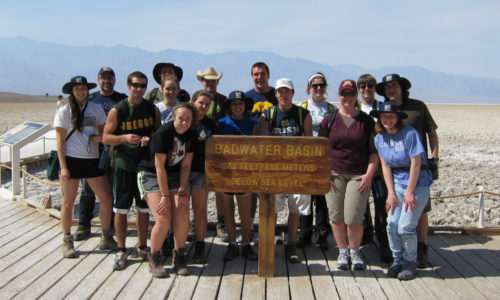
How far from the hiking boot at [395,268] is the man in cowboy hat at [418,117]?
32cm

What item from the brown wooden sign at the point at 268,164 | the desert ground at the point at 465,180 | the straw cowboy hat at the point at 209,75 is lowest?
the desert ground at the point at 465,180

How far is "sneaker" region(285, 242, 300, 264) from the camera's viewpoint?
4.79m

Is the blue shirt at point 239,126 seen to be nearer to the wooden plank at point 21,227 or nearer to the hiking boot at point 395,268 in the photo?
the hiking boot at point 395,268

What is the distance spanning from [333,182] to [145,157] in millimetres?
2020

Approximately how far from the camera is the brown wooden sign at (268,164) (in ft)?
13.7

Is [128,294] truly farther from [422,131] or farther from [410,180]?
[422,131]

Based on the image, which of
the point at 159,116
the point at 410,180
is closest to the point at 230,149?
the point at 159,116

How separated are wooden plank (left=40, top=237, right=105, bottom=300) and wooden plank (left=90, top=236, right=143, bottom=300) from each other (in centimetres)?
26

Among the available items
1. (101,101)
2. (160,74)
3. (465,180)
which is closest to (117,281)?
(101,101)

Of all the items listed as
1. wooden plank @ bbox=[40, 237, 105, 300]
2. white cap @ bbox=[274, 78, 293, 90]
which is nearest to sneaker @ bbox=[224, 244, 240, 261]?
wooden plank @ bbox=[40, 237, 105, 300]

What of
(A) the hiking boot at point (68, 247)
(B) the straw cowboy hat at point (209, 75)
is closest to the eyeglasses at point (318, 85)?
(B) the straw cowboy hat at point (209, 75)

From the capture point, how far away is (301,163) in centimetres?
421

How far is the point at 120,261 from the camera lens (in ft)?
15.1

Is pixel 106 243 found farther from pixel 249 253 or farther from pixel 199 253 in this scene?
pixel 249 253
